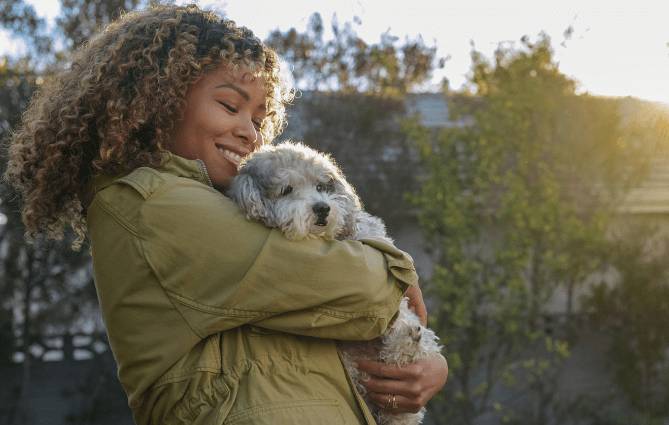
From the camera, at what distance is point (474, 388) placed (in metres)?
8.64

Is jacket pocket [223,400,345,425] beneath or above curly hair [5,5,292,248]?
beneath

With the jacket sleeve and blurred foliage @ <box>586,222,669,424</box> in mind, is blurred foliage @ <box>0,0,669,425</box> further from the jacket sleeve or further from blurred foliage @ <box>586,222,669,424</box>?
the jacket sleeve

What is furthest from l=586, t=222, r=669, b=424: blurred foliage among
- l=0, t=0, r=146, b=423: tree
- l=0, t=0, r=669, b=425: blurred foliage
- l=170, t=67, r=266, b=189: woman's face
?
l=170, t=67, r=266, b=189: woman's face

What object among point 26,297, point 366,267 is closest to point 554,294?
point 26,297

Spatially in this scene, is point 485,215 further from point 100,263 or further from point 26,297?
point 100,263

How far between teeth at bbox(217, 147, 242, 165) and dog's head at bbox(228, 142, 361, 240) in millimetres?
35

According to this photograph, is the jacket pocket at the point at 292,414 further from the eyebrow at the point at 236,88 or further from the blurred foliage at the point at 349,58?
the blurred foliage at the point at 349,58

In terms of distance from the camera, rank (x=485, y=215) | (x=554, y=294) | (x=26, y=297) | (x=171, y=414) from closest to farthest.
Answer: (x=171, y=414) < (x=26, y=297) < (x=485, y=215) < (x=554, y=294)

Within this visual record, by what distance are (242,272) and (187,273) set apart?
0.17 metres

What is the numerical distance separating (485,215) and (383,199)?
1159 mm

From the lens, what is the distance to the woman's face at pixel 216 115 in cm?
296

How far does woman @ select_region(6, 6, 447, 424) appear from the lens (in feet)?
7.42

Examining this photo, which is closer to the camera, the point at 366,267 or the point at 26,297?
the point at 366,267

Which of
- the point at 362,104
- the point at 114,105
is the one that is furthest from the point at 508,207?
the point at 114,105
